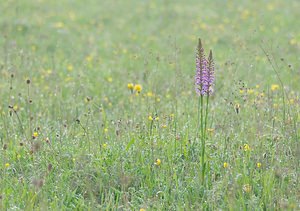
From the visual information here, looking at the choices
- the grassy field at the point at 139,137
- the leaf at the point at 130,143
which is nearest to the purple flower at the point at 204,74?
the grassy field at the point at 139,137

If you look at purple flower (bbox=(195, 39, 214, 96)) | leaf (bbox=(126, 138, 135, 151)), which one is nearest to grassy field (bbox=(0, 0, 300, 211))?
leaf (bbox=(126, 138, 135, 151))

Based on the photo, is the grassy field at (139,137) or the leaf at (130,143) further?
the leaf at (130,143)

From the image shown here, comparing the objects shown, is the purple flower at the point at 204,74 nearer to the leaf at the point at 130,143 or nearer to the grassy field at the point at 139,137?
the grassy field at the point at 139,137

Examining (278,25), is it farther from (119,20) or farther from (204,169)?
(204,169)

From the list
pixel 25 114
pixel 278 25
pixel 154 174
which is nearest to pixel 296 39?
pixel 278 25

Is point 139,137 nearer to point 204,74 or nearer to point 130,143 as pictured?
point 130,143

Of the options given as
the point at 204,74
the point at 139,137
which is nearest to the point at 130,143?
the point at 139,137

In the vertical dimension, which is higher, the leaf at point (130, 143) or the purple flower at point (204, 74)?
the purple flower at point (204, 74)

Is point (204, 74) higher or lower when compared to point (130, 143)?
higher

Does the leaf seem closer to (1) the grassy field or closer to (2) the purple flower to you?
(1) the grassy field

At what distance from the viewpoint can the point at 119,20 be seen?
10.2m

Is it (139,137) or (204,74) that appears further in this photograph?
(139,137)

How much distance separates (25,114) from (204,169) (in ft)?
6.99

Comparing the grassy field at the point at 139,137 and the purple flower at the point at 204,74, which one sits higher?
the purple flower at the point at 204,74
